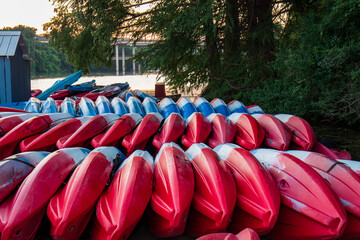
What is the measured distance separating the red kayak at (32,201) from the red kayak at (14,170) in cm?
8

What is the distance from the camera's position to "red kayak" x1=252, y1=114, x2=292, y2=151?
318 cm

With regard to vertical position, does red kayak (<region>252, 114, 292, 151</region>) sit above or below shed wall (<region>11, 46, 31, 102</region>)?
below

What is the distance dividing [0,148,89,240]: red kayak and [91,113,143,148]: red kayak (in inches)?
31.3

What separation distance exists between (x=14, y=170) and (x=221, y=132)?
6.08 feet

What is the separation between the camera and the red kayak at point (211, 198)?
1.90 metres

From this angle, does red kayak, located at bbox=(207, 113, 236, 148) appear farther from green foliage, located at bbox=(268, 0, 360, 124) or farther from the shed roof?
the shed roof

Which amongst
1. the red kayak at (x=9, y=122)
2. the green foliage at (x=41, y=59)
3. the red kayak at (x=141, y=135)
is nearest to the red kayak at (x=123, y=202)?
the red kayak at (x=141, y=135)

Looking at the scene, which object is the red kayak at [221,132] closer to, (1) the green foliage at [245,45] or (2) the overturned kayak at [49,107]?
(2) the overturned kayak at [49,107]

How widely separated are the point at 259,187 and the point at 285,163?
38 cm

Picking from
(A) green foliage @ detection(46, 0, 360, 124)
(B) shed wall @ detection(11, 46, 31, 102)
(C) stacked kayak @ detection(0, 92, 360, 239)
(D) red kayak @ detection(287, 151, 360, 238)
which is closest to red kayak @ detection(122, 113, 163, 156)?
(C) stacked kayak @ detection(0, 92, 360, 239)

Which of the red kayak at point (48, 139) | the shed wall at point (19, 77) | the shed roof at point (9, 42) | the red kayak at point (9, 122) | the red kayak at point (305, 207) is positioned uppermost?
the shed roof at point (9, 42)

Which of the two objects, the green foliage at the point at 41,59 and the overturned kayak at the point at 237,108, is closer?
the overturned kayak at the point at 237,108

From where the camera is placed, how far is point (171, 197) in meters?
1.92

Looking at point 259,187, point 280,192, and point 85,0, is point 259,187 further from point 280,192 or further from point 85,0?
point 85,0
